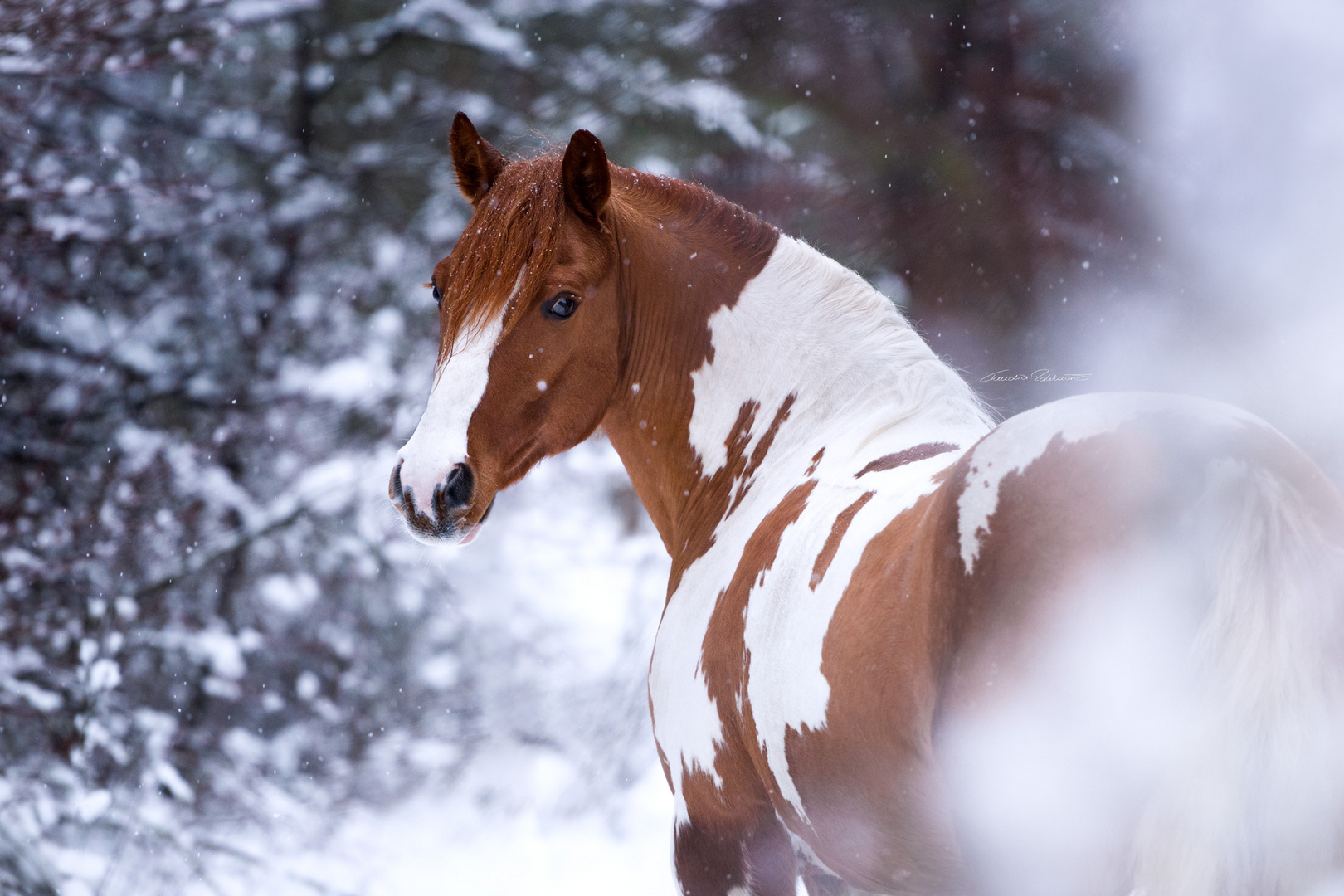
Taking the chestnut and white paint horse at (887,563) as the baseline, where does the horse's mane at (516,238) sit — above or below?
above

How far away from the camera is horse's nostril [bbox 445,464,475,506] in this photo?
1.28m

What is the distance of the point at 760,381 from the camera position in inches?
57.5

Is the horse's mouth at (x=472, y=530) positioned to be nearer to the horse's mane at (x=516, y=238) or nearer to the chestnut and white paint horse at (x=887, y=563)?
the chestnut and white paint horse at (x=887, y=563)

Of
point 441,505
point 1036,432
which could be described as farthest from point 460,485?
point 1036,432

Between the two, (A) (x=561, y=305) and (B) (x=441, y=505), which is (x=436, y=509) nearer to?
(B) (x=441, y=505)

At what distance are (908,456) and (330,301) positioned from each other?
3.05 meters

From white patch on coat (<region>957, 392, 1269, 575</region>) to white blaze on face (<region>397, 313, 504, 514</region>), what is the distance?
2.35 ft

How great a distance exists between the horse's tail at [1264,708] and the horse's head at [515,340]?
90cm

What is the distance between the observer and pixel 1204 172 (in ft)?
9.57

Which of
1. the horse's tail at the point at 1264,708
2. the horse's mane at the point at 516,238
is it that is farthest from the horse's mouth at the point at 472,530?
the horse's tail at the point at 1264,708

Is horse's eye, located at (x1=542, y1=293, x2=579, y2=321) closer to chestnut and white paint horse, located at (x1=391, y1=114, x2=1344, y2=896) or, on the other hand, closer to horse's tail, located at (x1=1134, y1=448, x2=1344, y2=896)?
chestnut and white paint horse, located at (x1=391, y1=114, x2=1344, y2=896)

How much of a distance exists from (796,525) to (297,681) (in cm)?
288

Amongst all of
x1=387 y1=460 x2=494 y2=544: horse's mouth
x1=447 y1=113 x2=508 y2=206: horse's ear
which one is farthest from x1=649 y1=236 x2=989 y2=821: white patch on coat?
x1=447 y1=113 x2=508 y2=206: horse's ear

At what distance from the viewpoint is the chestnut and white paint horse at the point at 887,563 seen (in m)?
0.68
